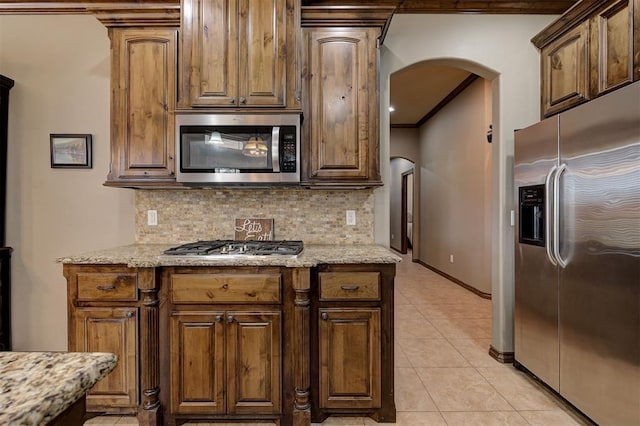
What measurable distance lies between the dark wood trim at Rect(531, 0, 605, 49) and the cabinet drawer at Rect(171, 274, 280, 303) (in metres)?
2.50

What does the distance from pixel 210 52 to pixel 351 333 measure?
76.1 inches

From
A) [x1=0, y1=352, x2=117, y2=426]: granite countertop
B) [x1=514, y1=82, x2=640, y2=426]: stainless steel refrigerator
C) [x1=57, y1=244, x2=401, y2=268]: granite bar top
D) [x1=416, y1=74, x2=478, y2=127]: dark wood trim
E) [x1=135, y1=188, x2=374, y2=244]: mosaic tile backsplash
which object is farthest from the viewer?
[x1=416, y1=74, x2=478, y2=127]: dark wood trim

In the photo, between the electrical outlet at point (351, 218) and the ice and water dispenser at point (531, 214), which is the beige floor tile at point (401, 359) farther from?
the ice and water dispenser at point (531, 214)

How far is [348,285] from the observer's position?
1.80 metres

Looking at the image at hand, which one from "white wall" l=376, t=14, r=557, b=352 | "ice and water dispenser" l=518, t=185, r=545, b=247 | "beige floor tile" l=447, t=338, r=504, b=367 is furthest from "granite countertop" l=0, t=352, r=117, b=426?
"beige floor tile" l=447, t=338, r=504, b=367

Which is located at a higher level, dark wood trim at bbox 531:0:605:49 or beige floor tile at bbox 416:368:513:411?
dark wood trim at bbox 531:0:605:49

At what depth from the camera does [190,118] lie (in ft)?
6.72

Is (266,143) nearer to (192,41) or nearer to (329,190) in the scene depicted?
(329,190)

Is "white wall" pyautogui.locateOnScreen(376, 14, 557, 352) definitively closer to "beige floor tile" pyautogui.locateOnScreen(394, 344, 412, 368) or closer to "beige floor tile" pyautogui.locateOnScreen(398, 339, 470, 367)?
"beige floor tile" pyautogui.locateOnScreen(398, 339, 470, 367)

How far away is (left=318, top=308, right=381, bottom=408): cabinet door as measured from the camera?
1.81 metres

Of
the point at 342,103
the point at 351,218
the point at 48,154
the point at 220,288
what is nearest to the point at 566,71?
the point at 342,103

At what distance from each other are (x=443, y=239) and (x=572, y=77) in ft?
12.7

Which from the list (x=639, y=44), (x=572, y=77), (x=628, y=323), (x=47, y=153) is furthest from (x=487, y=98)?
(x=47, y=153)

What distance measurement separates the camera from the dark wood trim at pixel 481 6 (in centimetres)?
251
